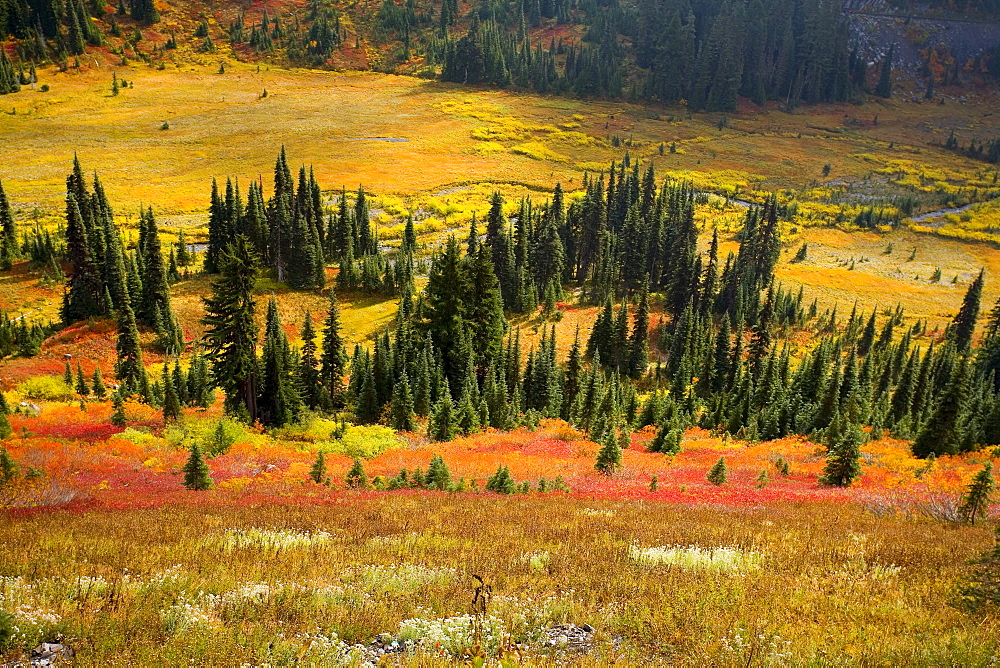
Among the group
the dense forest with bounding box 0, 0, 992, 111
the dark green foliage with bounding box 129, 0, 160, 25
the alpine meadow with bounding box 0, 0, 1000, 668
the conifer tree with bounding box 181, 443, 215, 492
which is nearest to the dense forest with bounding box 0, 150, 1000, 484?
the alpine meadow with bounding box 0, 0, 1000, 668

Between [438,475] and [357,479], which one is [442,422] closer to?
[357,479]

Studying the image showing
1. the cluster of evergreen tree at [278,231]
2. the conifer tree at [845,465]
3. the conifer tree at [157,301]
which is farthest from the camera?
the cluster of evergreen tree at [278,231]

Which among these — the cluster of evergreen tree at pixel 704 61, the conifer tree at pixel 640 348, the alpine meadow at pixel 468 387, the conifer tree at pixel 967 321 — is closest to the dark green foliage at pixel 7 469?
the alpine meadow at pixel 468 387

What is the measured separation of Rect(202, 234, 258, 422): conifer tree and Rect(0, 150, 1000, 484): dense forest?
134 mm

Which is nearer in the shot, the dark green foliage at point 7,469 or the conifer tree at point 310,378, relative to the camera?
the dark green foliage at point 7,469

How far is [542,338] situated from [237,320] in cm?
3100

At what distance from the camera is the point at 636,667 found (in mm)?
6324

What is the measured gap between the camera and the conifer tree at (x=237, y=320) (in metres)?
33.1

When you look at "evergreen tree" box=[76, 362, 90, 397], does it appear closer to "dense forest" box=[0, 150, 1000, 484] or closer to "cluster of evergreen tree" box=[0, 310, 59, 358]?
"dense forest" box=[0, 150, 1000, 484]

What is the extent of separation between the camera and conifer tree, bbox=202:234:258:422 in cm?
3309

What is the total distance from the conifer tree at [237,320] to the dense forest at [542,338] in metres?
0.13

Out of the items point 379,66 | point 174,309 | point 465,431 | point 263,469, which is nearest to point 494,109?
point 379,66

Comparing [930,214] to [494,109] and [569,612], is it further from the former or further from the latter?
[569,612]

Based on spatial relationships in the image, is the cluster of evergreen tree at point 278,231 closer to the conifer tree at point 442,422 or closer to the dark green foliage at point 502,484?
the conifer tree at point 442,422
